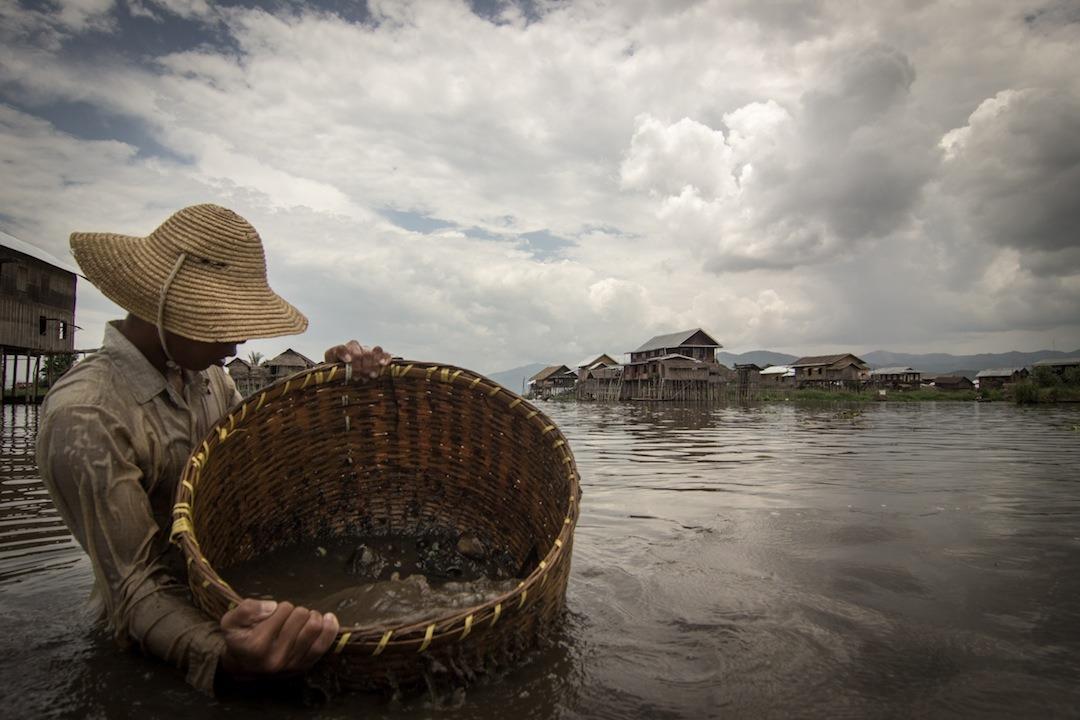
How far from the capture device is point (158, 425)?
181cm

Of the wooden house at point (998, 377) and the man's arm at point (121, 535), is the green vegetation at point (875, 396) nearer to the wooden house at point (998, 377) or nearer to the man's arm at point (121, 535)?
the wooden house at point (998, 377)

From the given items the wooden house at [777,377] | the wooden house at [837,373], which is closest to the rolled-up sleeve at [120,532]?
the wooden house at [777,377]

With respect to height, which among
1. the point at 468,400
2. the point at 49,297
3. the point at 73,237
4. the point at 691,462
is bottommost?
the point at 691,462

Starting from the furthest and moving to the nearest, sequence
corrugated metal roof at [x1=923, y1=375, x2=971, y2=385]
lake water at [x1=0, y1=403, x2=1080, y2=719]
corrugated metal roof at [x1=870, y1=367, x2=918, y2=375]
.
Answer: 1. corrugated metal roof at [x1=870, y1=367, x2=918, y2=375]
2. corrugated metal roof at [x1=923, y1=375, x2=971, y2=385]
3. lake water at [x1=0, y1=403, x2=1080, y2=719]

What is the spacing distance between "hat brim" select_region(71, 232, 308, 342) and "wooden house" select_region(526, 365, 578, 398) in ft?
171

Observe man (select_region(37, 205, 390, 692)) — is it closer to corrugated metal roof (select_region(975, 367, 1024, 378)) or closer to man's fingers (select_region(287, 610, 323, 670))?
man's fingers (select_region(287, 610, 323, 670))

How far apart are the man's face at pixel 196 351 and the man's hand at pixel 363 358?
452 mm

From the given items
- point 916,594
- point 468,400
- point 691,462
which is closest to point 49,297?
point 691,462

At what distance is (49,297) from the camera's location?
19719 millimetres

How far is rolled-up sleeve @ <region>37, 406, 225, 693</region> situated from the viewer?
4.84 ft

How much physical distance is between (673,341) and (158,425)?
151 feet

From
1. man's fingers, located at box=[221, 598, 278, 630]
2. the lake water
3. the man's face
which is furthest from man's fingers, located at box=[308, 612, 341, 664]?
the man's face

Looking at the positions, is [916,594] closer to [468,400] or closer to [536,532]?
[536,532]

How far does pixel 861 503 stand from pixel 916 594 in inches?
78.0
